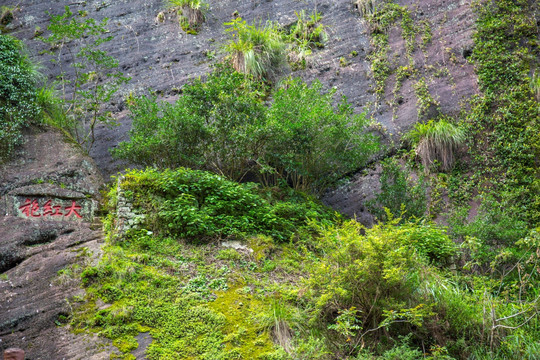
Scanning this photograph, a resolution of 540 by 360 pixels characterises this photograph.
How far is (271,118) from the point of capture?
827 cm

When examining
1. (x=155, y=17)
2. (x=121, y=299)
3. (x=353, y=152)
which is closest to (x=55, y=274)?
(x=121, y=299)

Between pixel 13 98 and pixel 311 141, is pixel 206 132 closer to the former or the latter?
pixel 311 141

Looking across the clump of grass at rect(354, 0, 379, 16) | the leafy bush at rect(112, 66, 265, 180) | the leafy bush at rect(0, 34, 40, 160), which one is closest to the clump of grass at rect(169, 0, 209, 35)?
the clump of grass at rect(354, 0, 379, 16)

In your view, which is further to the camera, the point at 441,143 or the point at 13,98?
the point at 441,143

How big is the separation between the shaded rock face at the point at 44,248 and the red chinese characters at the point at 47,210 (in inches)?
1.5

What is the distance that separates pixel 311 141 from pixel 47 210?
451cm

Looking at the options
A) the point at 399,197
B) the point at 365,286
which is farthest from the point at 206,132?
the point at 365,286

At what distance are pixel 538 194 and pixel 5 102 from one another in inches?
392

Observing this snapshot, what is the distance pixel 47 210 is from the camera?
7344 millimetres

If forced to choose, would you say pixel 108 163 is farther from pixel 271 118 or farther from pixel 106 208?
pixel 271 118

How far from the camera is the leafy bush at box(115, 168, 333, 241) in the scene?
22.1ft

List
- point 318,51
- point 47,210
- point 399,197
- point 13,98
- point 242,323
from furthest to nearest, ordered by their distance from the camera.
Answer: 1. point 318,51
2. point 13,98
3. point 399,197
4. point 47,210
5. point 242,323

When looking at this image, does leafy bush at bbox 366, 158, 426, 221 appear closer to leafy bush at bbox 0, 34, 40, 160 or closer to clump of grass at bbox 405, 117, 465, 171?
clump of grass at bbox 405, 117, 465, 171

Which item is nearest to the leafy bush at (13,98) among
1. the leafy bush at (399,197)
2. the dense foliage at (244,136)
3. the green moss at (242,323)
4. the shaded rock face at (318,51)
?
the dense foliage at (244,136)
